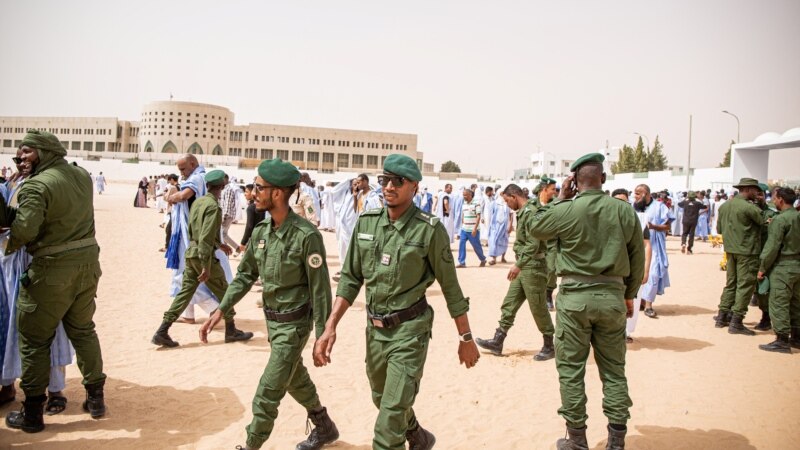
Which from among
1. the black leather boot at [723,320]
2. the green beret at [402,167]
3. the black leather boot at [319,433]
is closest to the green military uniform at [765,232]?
the black leather boot at [723,320]

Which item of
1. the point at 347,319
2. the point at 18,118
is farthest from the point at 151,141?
the point at 347,319

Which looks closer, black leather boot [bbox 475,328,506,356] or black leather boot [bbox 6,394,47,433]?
black leather boot [bbox 6,394,47,433]

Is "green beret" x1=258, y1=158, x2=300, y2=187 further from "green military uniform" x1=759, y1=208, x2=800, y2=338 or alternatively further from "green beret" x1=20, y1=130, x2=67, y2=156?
"green military uniform" x1=759, y1=208, x2=800, y2=338

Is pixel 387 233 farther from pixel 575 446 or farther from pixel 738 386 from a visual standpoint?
pixel 738 386

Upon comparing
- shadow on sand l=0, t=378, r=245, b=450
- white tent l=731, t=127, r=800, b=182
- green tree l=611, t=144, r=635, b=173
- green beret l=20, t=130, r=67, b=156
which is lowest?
shadow on sand l=0, t=378, r=245, b=450

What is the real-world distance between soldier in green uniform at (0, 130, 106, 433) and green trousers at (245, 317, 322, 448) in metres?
1.63

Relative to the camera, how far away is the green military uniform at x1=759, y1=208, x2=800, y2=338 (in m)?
6.45

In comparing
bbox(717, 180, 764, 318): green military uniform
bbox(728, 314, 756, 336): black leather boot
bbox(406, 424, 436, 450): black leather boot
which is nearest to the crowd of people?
bbox(406, 424, 436, 450): black leather boot

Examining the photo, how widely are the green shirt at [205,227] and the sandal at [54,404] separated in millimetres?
1697

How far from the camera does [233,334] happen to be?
627 centimetres

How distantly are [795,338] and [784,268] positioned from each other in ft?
3.14

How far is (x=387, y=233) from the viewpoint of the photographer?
3.19m

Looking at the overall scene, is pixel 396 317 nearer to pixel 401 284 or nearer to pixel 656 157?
pixel 401 284

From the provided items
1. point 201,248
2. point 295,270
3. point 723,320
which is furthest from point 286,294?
point 723,320
